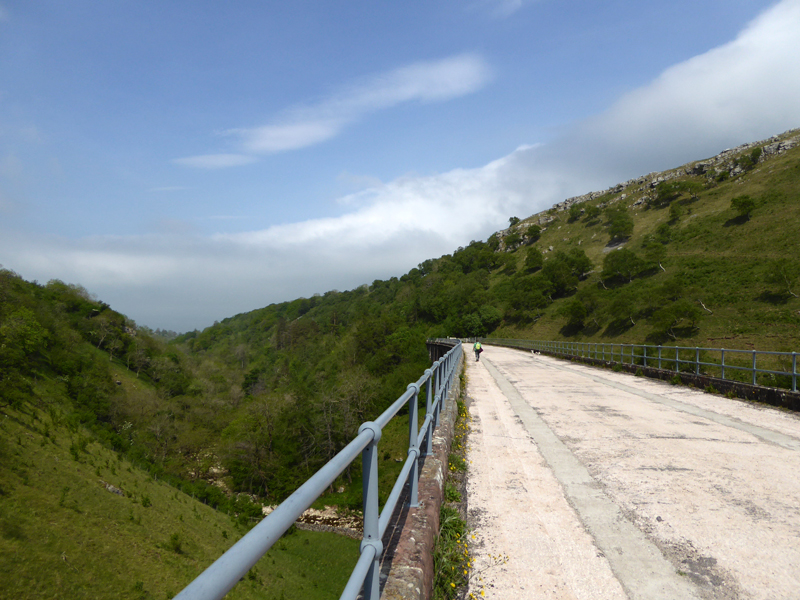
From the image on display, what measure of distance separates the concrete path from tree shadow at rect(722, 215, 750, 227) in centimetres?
8804

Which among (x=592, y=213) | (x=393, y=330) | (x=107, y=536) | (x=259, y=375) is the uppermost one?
(x=592, y=213)

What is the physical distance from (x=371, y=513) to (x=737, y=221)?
99720mm

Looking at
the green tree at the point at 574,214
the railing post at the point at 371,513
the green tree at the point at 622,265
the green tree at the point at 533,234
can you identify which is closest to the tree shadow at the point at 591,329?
the green tree at the point at 622,265

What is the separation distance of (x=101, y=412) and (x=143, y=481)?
81.7ft

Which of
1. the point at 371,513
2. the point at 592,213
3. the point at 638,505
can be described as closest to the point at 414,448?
the point at 371,513

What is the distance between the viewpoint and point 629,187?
161m

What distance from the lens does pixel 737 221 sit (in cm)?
7969

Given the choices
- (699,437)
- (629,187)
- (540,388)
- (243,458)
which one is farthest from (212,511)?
(629,187)

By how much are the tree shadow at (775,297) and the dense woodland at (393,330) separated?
198 mm

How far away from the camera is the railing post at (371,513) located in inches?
80.5

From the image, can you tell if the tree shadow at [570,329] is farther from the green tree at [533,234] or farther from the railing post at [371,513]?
the railing post at [371,513]

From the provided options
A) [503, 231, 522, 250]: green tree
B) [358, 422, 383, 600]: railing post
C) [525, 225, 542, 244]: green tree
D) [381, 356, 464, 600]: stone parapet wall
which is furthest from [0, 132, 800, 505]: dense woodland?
[358, 422, 383, 600]: railing post

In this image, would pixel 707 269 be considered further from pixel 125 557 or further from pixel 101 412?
pixel 101 412

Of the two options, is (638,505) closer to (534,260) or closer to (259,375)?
(534,260)
